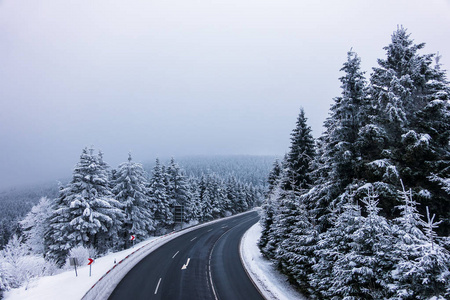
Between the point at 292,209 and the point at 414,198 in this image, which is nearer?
the point at 414,198

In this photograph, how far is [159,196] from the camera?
39.1 metres

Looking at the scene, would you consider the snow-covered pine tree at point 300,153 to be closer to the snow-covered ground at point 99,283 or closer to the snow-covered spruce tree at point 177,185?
the snow-covered ground at point 99,283

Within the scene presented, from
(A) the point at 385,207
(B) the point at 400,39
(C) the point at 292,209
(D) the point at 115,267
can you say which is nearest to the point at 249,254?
(C) the point at 292,209

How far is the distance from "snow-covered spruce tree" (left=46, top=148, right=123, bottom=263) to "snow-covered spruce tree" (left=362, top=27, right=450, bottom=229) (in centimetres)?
2516

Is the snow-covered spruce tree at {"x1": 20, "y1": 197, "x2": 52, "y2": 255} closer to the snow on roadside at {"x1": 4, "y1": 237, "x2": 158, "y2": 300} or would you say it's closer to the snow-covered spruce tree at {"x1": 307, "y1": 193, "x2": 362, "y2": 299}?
the snow on roadside at {"x1": 4, "y1": 237, "x2": 158, "y2": 300}

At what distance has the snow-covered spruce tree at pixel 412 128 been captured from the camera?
1047cm

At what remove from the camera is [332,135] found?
12883mm

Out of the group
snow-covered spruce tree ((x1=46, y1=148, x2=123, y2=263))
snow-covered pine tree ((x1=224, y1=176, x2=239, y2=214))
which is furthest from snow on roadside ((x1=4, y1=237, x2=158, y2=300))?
snow-covered pine tree ((x1=224, y1=176, x2=239, y2=214))

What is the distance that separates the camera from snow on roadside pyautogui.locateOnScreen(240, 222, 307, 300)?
1428cm

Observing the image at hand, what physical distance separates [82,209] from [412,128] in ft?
95.1

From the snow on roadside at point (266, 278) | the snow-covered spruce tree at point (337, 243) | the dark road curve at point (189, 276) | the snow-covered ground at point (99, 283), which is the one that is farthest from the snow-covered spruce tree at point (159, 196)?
the snow-covered spruce tree at point (337, 243)

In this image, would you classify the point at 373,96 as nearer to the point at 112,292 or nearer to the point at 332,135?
the point at 332,135

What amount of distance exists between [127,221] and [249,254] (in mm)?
16922

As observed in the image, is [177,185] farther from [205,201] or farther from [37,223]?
[37,223]
